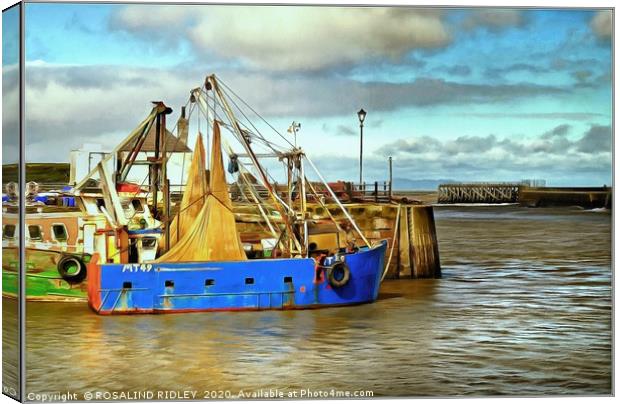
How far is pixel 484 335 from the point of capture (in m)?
14.7

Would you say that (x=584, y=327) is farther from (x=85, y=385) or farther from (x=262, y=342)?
(x=85, y=385)

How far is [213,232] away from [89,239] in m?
1.15

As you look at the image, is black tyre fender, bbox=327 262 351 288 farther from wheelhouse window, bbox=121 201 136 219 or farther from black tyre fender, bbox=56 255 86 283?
black tyre fender, bbox=56 255 86 283

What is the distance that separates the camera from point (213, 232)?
15.0 meters

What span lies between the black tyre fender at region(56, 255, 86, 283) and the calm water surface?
0.28 m

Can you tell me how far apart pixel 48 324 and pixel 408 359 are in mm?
3247

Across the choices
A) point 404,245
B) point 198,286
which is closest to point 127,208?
point 198,286

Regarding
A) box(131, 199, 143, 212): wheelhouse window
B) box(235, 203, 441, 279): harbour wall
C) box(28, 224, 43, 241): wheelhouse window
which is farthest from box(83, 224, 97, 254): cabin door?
box(235, 203, 441, 279): harbour wall

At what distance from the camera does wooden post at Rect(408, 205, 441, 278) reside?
612 inches

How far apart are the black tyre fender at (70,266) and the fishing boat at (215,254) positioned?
95 mm

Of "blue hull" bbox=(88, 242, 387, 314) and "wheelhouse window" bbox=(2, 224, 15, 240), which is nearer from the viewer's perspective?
"wheelhouse window" bbox=(2, 224, 15, 240)

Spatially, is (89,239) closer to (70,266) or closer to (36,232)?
(70,266)

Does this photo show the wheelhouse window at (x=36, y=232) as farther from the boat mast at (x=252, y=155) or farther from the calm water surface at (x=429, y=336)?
the boat mast at (x=252, y=155)

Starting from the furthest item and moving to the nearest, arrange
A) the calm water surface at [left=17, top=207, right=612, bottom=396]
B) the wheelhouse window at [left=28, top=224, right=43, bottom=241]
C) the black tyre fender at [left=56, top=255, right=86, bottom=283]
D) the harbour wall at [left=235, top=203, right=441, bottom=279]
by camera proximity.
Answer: the harbour wall at [left=235, top=203, right=441, bottom=279], the black tyre fender at [left=56, top=255, right=86, bottom=283], the wheelhouse window at [left=28, top=224, right=43, bottom=241], the calm water surface at [left=17, top=207, right=612, bottom=396]
